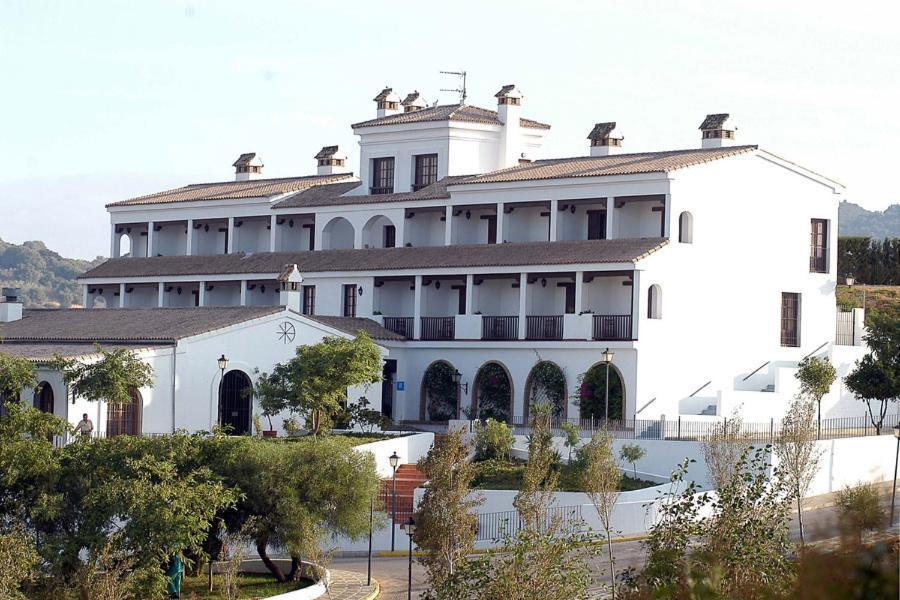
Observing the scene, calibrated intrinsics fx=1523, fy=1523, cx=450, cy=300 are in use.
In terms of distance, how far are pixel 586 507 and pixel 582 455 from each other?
294cm

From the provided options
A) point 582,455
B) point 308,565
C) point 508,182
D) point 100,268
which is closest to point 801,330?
point 508,182

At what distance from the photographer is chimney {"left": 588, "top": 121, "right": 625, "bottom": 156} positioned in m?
53.8

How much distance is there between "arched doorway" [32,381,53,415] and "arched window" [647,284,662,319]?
58.7ft

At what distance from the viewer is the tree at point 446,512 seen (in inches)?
1148

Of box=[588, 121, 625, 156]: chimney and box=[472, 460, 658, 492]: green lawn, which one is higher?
box=[588, 121, 625, 156]: chimney

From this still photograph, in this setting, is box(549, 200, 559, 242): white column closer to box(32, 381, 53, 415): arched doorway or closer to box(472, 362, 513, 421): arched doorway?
box(472, 362, 513, 421): arched doorway

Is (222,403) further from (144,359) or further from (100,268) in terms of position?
(100,268)

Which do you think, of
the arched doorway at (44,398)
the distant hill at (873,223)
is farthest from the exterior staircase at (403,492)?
the distant hill at (873,223)

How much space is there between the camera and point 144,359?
42.1 metres

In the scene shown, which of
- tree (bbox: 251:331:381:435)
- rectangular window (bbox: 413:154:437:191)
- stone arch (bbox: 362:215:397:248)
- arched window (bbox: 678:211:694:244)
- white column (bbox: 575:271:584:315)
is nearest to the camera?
tree (bbox: 251:331:381:435)

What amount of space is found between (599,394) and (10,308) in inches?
825

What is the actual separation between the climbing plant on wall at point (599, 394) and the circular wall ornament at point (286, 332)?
8.83 meters

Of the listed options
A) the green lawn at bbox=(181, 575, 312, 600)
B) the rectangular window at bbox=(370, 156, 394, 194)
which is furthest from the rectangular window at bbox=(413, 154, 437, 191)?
the green lawn at bbox=(181, 575, 312, 600)

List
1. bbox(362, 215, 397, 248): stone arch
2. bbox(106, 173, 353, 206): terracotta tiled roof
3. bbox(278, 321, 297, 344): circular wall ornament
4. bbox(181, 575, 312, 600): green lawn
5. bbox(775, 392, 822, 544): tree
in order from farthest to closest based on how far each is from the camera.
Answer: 1. bbox(106, 173, 353, 206): terracotta tiled roof
2. bbox(362, 215, 397, 248): stone arch
3. bbox(278, 321, 297, 344): circular wall ornament
4. bbox(775, 392, 822, 544): tree
5. bbox(181, 575, 312, 600): green lawn
